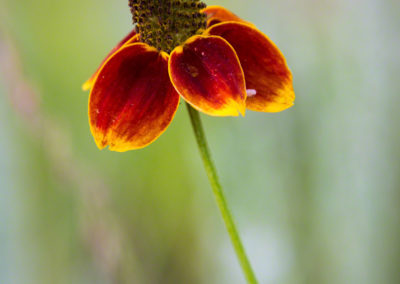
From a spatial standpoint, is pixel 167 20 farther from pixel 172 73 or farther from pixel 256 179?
pixel 256 179

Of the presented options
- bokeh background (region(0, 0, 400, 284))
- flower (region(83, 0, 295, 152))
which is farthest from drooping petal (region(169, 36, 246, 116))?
bokeh background (region(0, 0, 400, 284))

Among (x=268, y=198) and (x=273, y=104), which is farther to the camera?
(x=268, y=198)

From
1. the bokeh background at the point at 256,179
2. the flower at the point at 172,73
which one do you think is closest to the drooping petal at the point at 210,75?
the flower at the point at 172,73

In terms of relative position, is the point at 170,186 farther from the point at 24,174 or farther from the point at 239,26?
the point at 239,26

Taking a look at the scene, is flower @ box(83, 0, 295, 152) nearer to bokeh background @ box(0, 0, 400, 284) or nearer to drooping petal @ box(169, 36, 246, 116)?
drooping petal @ box(169, 36, 246, 116)

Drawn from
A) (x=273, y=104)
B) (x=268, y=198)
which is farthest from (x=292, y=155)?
(x=273, y=104)

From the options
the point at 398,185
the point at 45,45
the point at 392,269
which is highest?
the point at 45,45
